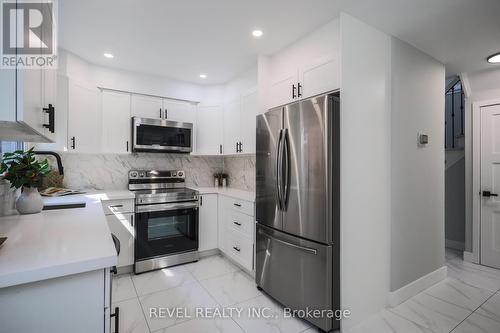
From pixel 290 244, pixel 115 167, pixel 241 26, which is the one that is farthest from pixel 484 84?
pixel 115 167

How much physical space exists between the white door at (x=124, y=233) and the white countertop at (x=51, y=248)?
1.29m

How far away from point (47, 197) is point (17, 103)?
2030 mm

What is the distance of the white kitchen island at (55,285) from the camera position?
2.56ft

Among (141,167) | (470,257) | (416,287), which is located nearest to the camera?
(416,287)

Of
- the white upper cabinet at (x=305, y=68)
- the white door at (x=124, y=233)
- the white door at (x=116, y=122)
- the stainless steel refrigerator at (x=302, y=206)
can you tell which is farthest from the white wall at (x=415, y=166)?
the white door at (x=116, y=122)

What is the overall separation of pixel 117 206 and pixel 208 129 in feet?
5.39

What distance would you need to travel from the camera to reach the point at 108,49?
2660mm

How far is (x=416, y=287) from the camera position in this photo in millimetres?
2463

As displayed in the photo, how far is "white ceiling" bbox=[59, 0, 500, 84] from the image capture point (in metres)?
1.87

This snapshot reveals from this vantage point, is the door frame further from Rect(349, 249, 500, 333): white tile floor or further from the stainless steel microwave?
the stainless steel microwave

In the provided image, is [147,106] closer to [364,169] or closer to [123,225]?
[123,225]

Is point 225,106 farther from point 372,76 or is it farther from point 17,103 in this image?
point 17,103

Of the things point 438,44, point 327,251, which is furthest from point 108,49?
point 438,44

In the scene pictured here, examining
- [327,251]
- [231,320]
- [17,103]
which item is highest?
[17,103]
